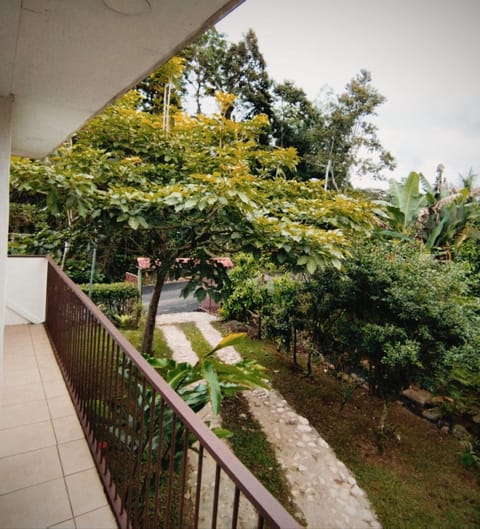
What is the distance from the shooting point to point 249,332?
30.0 ft

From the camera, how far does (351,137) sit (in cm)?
2009

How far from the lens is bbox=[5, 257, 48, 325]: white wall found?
14.9 ft

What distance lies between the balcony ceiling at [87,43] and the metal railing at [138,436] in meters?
1.42

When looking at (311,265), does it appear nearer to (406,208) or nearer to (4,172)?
(4,172)

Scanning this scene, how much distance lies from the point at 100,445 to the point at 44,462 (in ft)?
1.28

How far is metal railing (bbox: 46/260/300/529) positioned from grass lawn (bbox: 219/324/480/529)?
5.74 feet

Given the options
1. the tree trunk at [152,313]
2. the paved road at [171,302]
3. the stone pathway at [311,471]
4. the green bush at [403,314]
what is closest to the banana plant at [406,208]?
the green bush at [403,314]

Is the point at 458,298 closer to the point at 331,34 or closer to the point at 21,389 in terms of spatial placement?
the point at 21,389

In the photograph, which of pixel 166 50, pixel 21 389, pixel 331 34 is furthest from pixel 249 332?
pixel 331 34

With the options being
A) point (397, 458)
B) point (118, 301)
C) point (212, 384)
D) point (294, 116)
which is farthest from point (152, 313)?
point (294, 116)

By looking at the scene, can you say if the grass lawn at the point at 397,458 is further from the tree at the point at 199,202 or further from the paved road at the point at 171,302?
the paved road at the point at 171,302

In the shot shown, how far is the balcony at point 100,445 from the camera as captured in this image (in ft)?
3.93

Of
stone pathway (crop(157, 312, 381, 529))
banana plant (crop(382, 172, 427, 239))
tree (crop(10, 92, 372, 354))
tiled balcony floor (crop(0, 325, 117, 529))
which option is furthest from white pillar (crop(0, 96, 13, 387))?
banana plant (crop(382, 172, 427, 239))

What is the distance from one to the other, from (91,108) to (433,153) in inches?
1376
